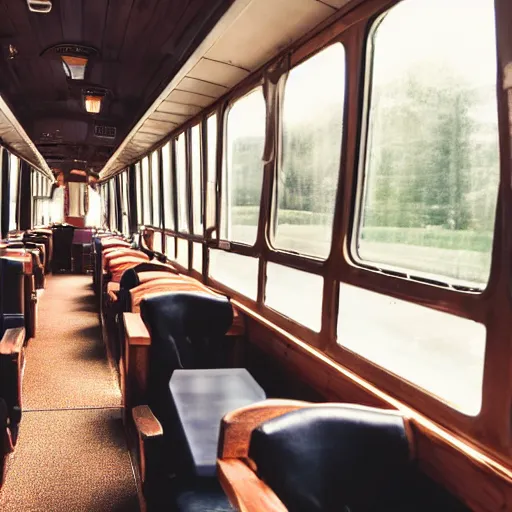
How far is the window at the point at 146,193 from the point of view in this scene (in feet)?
33.4

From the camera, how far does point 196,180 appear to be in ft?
20.4

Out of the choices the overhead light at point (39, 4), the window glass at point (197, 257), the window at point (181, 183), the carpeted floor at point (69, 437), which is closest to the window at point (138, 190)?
the window at point (181, 183)

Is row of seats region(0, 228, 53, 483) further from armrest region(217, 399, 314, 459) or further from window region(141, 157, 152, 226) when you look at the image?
window region(141, 157, 152, 226)

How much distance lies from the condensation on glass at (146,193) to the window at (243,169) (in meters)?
5.52

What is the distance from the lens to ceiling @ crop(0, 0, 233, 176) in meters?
4.40

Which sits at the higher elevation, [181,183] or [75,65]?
[75,65]

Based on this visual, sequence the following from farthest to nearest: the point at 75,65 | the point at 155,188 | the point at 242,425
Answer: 1. the point at 155,188
2. the point at 75,65
3. the point at 242,425

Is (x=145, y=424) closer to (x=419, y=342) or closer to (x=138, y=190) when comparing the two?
(x=419, y=342)

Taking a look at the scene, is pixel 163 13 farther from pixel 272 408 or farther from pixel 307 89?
pixel 272 408

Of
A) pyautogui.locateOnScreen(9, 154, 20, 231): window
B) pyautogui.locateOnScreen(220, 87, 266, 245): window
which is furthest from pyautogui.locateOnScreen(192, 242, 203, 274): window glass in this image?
pyautogui.locateOnScreen(9, 154, 20, 231): window

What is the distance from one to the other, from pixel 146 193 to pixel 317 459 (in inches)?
386

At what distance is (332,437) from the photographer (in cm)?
147

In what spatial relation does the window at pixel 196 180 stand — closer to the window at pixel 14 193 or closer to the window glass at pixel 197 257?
the window glass at pixel 197 257

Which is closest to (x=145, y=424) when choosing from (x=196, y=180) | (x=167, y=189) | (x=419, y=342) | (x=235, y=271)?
(x=419, y=342)
